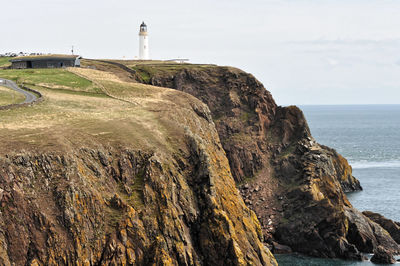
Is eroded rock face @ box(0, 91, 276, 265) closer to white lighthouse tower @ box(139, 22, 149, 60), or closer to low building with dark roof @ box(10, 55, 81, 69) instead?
low building with dark roof @ box(10, 55, 81, 69)

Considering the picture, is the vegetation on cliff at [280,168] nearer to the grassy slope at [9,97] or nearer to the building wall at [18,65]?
the building wall at [18,65]

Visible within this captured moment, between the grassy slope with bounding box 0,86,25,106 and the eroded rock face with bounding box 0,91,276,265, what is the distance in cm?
2554

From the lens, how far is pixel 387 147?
193000mm

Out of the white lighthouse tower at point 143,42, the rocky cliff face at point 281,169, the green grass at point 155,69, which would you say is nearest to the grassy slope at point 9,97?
the green grass at point 155,69

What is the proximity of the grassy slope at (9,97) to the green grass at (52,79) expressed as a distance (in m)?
8.68

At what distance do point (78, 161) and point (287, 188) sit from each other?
51100 mm

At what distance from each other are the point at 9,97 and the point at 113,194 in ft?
114

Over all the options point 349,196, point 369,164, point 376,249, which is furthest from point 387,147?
point 376,249

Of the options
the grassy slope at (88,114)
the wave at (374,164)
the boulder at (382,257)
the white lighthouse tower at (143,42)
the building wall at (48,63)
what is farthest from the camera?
the white lighthouse tower at (143,42)

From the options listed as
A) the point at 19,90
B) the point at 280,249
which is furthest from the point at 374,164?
the point at 19,90

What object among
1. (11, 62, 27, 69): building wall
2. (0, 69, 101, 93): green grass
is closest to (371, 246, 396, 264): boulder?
(0, 69, 101, 93): green grass

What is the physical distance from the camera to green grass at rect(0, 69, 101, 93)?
90000mm

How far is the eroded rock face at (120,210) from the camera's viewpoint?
145 feet

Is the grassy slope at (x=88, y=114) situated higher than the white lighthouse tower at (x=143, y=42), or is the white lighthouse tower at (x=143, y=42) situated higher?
the white lighthouse tower at (x=143, y=42)
